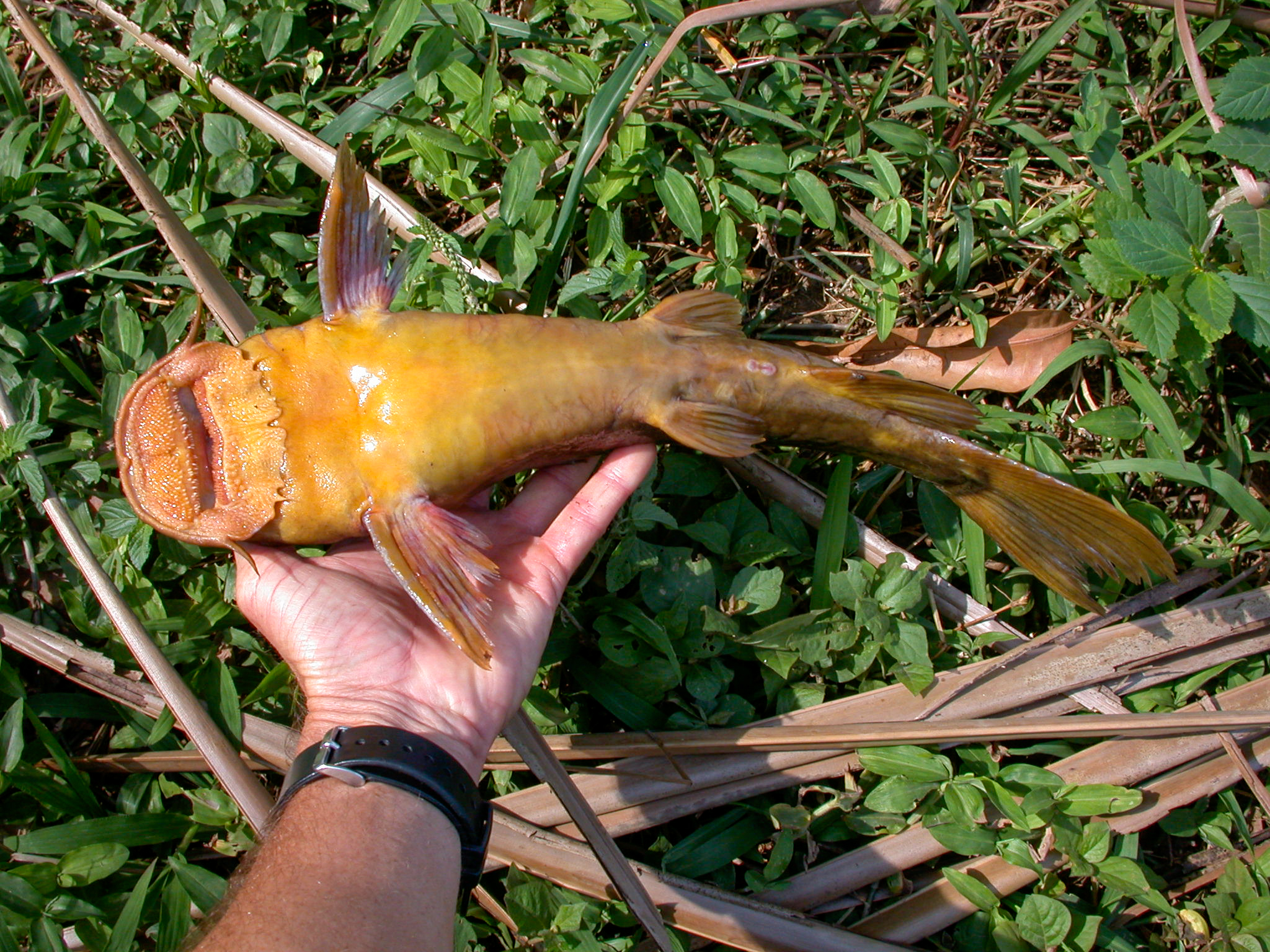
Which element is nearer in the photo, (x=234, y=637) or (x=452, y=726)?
(x=452, y=726)

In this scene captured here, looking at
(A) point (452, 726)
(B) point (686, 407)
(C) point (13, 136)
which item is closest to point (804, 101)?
(B) point (686, 407)

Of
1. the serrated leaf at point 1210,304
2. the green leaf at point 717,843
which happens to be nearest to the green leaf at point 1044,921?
A: the green leaf at point 717,843

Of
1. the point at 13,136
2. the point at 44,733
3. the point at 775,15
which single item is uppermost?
the point at 775,15

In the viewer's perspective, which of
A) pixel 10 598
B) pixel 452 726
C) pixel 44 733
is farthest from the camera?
pixel 10 598

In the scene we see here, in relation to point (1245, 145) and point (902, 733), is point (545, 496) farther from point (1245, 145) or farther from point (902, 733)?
point (1245, 145)

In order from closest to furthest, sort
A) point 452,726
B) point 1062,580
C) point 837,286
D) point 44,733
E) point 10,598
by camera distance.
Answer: point 452,726, point 1062,580, point 44,733, point 10,598, point 837,286

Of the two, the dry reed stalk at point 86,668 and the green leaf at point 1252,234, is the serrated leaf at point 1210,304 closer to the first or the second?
the green leaf at point 1252,234

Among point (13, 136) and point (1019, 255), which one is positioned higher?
point (13, 136)

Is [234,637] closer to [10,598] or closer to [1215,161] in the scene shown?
[10,598]
